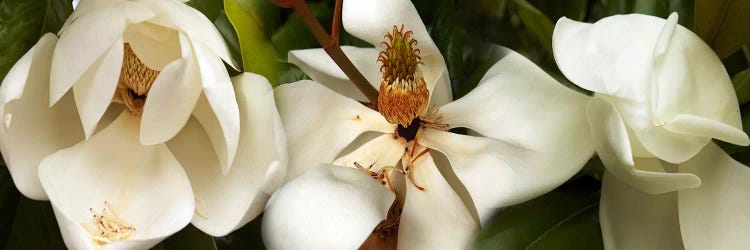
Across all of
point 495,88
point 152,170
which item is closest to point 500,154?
point 495,88

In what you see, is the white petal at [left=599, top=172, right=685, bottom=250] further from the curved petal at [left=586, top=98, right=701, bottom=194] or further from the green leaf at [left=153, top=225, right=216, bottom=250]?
the green leaf at [left=153, top=225, right=216, bottom=250]

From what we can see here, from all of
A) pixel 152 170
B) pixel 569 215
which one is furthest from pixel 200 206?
pixel 569 215

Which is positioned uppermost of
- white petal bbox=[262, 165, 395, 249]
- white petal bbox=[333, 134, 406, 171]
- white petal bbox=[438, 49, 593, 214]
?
white petal bbox=[438, 49, 593, 214]

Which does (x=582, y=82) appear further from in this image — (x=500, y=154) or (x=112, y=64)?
(x=112, y=64)

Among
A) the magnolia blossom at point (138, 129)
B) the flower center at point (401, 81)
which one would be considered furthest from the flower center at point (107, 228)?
the flower center at point (401, 81)

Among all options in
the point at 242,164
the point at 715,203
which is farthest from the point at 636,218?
the point at 242,164

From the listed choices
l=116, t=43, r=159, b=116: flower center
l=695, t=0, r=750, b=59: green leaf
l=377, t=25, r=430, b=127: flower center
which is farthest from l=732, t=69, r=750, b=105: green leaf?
l=116, t=43, r=159, b=116: flower center
